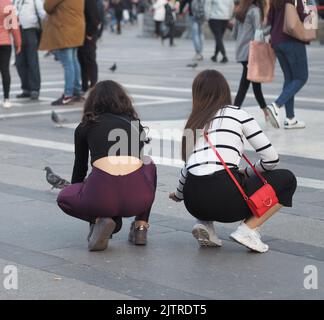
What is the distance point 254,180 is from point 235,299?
1206 millimetres

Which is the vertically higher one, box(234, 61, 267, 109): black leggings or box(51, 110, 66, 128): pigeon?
box(234, 61, 267, 109): black leggings

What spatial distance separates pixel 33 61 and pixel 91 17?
3.73 ft

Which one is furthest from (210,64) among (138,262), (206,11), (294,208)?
(138,262)

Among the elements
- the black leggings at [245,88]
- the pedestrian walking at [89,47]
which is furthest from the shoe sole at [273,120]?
the pedestrian walking at [89,47]

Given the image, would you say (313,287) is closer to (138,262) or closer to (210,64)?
(138,262)

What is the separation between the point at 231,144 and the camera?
6.16 metres

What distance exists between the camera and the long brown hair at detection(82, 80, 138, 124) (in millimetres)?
6297

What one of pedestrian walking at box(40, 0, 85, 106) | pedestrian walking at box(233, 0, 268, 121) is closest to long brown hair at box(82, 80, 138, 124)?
A: pedestrian walking at box(233, 0, 268, 121)

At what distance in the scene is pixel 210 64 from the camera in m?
20.8

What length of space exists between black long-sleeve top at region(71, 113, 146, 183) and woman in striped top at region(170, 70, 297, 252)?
36 centimetres

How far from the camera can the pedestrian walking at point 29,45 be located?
14516 millimetres

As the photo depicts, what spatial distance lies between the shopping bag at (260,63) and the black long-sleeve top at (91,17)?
380 cm

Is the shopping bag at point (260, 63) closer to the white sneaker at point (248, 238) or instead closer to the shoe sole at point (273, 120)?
the shoe sole at point (273, 120)

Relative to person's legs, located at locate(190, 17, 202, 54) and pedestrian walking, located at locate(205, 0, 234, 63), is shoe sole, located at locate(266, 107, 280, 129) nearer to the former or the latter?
pedestrian walking, located at locate(205, 0, 234, 63)
